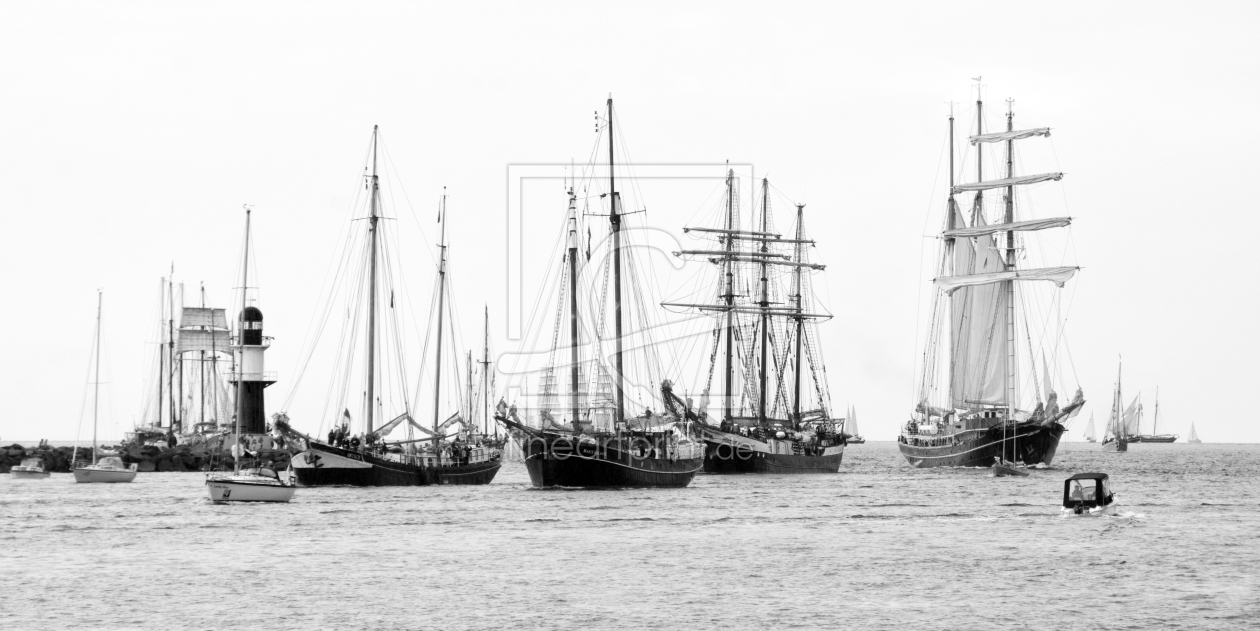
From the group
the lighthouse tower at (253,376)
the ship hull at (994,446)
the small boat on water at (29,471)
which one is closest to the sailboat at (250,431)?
the lighthouse tower at (253,376)

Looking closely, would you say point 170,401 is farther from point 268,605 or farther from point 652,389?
point 268,605

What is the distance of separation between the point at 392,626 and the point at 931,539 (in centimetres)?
3160

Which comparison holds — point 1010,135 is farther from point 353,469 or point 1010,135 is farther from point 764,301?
point 353,469

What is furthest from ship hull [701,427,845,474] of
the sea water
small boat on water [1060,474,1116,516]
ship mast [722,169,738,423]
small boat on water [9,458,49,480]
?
small boat on water [9,458,49,480]

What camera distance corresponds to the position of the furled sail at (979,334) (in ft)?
481

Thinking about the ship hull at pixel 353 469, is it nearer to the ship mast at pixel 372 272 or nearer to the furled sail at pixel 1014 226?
the ship mast at pixel 372 272

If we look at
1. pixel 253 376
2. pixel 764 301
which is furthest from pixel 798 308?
pixel 253 376

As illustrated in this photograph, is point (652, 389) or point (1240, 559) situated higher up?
point (652, 389)

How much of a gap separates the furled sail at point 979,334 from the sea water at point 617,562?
53749mm

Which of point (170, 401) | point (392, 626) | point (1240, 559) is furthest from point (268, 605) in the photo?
point (170, 401)

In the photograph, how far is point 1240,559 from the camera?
196ft

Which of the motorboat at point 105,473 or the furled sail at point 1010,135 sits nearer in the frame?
the motorboat at point 105,473

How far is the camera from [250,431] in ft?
417

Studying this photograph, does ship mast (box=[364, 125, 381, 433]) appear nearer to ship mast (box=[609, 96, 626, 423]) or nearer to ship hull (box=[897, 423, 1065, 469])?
ship mast (box=[609, 96, 626, 423])
